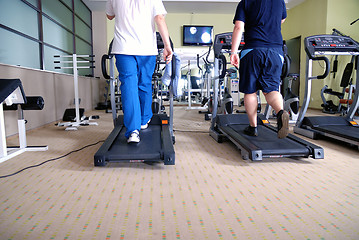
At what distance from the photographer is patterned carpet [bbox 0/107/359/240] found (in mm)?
1036

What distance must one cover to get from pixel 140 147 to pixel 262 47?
4.30ft

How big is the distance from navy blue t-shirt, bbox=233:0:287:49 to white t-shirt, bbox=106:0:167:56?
0.74m

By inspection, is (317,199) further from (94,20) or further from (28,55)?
(94,20)

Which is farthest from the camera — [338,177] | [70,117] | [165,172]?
[70,117]

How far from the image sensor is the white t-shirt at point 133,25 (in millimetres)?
2109

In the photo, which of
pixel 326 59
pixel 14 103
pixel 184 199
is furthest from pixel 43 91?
pixel 326 59

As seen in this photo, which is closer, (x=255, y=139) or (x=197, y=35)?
(x=255, y=139)

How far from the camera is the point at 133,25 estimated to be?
2.11 metres

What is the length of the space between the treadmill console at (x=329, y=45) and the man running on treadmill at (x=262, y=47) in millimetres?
855

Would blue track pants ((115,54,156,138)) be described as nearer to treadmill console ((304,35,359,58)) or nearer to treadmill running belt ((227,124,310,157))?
treadmill running belt ((227,124,310,157))

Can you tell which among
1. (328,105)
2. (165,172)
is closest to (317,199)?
(165,172)

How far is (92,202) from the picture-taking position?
4.26 feet

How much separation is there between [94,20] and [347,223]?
8.65 meters

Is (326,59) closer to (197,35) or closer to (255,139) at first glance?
(255,139)
